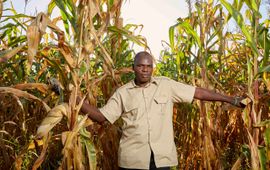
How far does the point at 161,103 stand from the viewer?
2215 mm

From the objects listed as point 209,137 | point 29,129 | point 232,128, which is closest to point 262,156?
point 209,137

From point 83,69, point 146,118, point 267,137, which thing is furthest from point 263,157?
point 83,69

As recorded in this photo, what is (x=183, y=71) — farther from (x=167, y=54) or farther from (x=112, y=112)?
(x=112, y=112)

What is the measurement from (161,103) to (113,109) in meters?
0.28

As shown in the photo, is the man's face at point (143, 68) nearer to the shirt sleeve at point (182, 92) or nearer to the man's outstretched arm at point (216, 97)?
the shirt sleeve at point (182, 92)

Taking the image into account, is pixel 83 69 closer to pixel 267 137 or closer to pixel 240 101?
pixel 240 101

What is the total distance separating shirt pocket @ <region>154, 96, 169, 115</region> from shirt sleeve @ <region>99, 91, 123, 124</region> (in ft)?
0.73

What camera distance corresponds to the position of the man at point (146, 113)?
6.95 feet

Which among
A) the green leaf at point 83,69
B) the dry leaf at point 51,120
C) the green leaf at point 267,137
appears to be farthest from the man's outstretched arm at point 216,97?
the dry leaf at point 51,120

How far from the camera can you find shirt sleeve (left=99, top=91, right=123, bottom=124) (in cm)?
222

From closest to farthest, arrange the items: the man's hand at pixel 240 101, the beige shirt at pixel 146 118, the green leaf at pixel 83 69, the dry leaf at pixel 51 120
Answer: the dry leaf at pixel 51 120 < the green leaf at pixel 83 69 < the beige shirt at pixel 146 118 < the man's hand at pixel 240 101

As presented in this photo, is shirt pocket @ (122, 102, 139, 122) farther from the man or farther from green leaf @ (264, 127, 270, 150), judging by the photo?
green leaf @ (264, 127, 270, 150)

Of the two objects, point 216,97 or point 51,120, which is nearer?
point 51,120

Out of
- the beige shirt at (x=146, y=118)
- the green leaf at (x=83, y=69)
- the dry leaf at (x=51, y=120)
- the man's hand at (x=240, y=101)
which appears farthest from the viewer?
the man's hand at (x=240, y=101)
